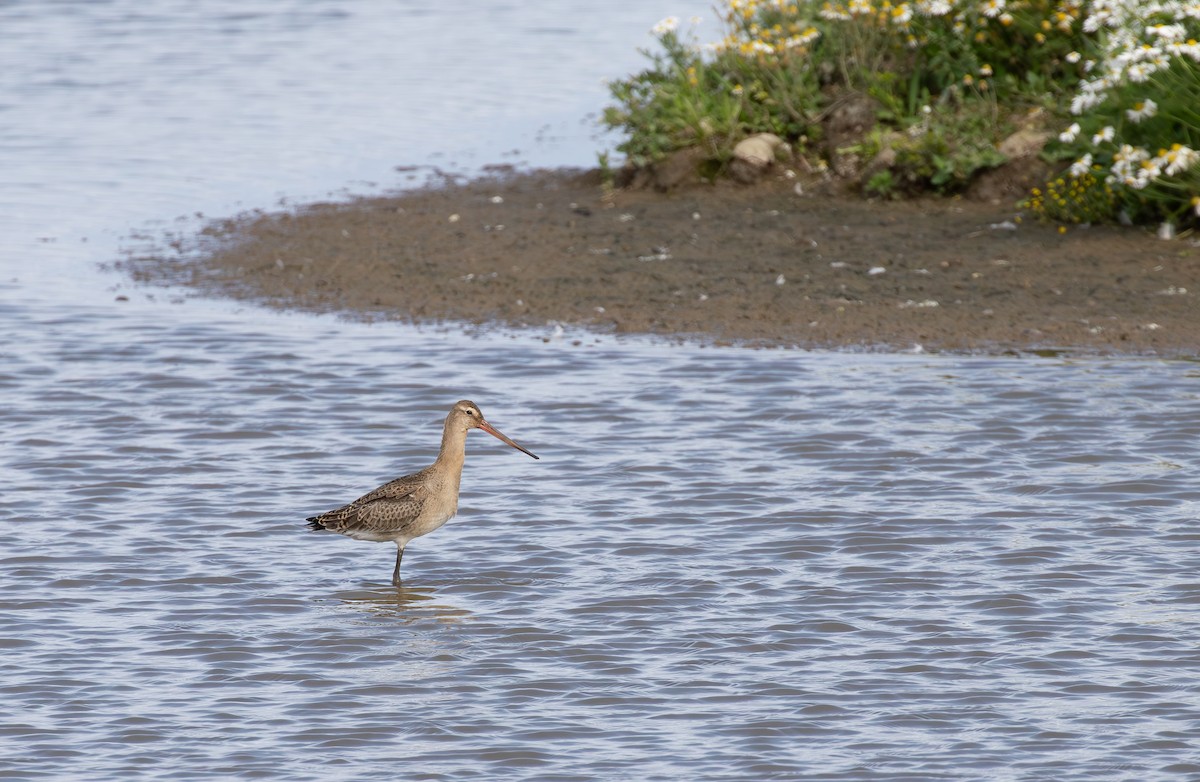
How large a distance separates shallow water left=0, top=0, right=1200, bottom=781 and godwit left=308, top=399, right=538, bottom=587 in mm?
304

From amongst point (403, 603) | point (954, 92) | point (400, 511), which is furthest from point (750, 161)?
point (403, 603)

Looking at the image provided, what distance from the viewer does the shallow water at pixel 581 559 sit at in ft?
24.9

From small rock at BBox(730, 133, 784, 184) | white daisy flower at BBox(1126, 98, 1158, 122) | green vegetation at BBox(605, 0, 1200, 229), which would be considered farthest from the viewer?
small rock at BBox(730, 133, 784, 184)

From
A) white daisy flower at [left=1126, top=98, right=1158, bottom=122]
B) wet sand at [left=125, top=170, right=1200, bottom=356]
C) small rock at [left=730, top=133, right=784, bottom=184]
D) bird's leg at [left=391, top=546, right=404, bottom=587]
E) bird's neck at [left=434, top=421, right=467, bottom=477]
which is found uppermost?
white daisy flower at [left=1126, top=98, right=1158, bottom=122]

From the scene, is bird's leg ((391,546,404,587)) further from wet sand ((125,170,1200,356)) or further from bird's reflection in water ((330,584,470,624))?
wet sand ((125,170,1200,356))

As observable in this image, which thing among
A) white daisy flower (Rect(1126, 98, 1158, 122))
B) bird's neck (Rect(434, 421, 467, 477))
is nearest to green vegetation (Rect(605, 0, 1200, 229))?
white daisy flower (Rect(1126, 98, 1158, 122))

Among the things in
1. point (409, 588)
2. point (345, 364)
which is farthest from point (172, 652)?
point (345, 364)

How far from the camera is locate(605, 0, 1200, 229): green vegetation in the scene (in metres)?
14.3

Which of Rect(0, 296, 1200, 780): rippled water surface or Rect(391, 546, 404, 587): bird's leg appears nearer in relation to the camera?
Rect(0, 296, 1200, 780): rippled water surface

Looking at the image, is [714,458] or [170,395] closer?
[714,458]

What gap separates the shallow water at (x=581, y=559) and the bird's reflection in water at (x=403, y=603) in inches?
1.4

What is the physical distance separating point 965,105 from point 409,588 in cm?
856

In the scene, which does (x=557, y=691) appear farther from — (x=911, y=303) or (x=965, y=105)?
(x=965, y=105)

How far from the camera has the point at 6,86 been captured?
24469mm
